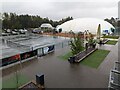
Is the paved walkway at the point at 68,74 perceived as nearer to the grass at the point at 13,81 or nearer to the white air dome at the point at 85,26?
the grass at the point at 13,81

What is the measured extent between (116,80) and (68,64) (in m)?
5.34

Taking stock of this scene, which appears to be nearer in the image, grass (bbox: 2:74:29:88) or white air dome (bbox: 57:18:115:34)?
grass (bbox: 2:74:29:88)

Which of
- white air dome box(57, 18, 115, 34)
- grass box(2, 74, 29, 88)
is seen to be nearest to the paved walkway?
grass box(2, 74, 29, 88)

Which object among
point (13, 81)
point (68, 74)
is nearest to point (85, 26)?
point (68, 74)

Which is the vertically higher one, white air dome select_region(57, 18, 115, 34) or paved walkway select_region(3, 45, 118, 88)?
white air dome select_region(57, 18, 115, 34)

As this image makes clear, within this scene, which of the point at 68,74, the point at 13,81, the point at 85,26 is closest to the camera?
the point at 13,81

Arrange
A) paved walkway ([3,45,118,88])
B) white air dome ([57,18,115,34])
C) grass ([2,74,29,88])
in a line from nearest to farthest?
1. grass ([2,74,29,88])
2. paved walkway ([3,45,118,88])
3. white air dome ([57,18,115,34])

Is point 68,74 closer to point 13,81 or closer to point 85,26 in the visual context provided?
point 13,81

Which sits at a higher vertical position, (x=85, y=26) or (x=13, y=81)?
(x=85, y=26)

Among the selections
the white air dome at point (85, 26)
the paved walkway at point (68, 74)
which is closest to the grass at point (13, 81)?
the paved walkway at point (68, 74)

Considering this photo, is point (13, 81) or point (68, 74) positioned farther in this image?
point (68, 74)

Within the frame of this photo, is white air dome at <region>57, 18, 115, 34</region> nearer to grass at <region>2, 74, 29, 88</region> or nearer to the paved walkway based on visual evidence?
the paved walkway

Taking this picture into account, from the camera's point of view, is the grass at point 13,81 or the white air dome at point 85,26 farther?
the white air dome at point 85,26

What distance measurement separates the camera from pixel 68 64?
12547mm
